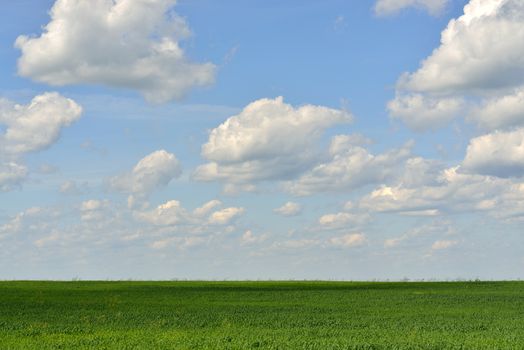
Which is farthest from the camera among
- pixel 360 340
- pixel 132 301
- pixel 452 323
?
pixel 132 301

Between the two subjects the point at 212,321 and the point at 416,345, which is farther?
the point at 212,321

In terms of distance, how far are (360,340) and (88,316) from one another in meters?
22.3

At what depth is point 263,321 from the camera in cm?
4734

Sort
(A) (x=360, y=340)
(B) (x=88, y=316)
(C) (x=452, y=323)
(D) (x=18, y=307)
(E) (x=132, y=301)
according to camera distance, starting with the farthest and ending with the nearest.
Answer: (E) (x=132, y=301) < (D) (x=18, y=307) < (B) (x=88, y=316) < (C) (x=452, y=323) < (A) (x=360, y=340)

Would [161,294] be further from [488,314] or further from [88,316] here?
[488,314]

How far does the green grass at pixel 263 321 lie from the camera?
34.6 m

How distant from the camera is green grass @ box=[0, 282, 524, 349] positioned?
1363 inches

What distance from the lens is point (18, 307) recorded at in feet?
197

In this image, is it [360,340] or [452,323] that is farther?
[452,323]

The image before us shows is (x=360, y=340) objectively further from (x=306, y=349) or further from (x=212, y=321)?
(x=212, y=321)

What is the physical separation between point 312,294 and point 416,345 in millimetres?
45450

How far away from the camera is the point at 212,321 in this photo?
155 feet

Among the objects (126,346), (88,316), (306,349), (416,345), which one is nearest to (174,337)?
(126,346)

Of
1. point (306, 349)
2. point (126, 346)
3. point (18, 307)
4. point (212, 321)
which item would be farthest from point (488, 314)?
point (18, 307)
